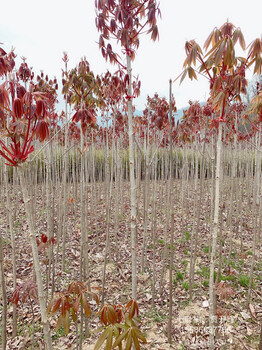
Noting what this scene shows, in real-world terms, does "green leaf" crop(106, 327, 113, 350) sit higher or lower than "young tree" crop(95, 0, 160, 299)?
lower

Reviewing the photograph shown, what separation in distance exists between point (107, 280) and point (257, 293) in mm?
2336

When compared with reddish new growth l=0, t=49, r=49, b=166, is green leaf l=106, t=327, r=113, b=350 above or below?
below

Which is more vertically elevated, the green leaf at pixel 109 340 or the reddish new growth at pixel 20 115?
the reddish new growth at pixel 20 115

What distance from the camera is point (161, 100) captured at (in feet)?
10.8

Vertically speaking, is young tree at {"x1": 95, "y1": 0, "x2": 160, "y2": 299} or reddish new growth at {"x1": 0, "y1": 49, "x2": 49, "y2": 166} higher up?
young tree at {"x1": 95, "y1": 0, "x2": 160, "y2": 299}

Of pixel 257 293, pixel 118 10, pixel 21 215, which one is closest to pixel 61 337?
pixel 257 293

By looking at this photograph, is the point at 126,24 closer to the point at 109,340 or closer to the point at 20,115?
the point at 20,115

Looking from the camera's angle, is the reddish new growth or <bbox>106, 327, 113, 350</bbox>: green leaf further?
<bbox>106, 327, 113, 350</bbox>: green leaf

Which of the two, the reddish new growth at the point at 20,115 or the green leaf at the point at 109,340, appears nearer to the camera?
the reddish new growth at the point at 20,115

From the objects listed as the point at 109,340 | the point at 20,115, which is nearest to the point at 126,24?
the point at 20,115

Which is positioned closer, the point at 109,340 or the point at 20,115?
the point at 20,115

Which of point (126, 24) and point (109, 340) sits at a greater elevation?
point (126, 24)

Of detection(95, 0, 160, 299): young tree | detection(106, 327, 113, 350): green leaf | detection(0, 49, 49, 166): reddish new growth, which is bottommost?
detection(106, 327, 113, 350): green leaf

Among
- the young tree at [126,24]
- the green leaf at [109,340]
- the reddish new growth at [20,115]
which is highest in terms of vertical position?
the young tree at [126,24]
